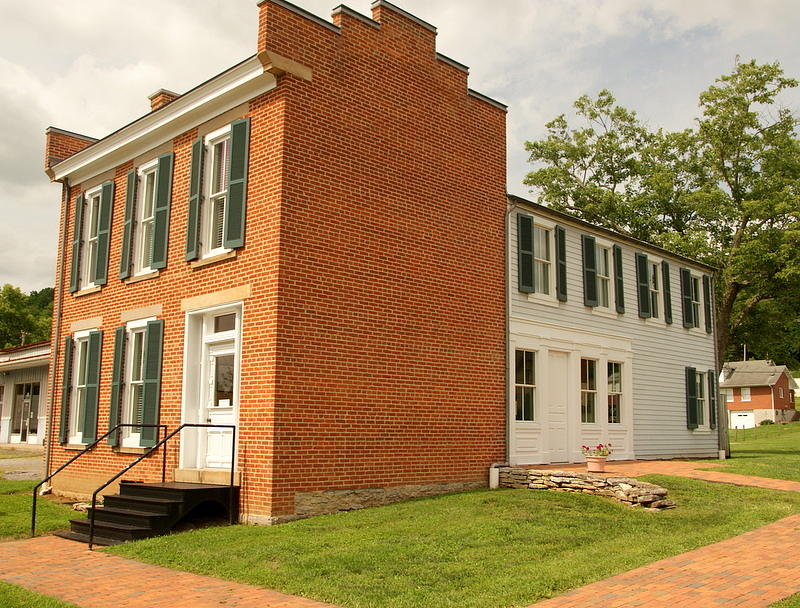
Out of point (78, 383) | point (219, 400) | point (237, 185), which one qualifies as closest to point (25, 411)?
point (78, 383)

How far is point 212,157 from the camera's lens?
42.3ft

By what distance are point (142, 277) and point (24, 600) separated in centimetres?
752

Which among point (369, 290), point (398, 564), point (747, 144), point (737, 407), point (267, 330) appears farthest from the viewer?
point (737, 407)

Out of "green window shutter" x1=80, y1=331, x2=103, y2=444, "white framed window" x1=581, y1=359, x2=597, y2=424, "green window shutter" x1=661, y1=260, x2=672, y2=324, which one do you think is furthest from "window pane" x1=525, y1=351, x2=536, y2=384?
"green window shutter" x1=80, y1=331, x2=103, y2=444

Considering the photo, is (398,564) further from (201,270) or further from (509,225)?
(509,225)

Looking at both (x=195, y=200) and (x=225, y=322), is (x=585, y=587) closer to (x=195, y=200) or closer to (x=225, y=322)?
(x=225, y=322)

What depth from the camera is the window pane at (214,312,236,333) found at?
40.2 ft

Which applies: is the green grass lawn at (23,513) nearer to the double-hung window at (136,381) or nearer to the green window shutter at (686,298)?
the double-hung window at (136,381)

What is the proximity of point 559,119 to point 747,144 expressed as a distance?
8455mm

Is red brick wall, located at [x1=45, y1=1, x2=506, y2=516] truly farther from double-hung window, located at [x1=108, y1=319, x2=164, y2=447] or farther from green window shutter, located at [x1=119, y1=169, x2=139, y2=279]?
green window shutter, located at [x1=119, y1=169, x2=139, y2=279]

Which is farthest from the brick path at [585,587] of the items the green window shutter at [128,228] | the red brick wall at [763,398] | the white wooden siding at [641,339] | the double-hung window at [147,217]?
the red brick wall at [763,398]

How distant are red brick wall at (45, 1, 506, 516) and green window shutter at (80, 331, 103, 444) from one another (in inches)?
8.3

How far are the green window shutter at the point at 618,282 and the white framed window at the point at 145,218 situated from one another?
10.2 metres

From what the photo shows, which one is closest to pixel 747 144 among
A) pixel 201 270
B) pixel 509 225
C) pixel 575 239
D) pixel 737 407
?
pixel 575 239
